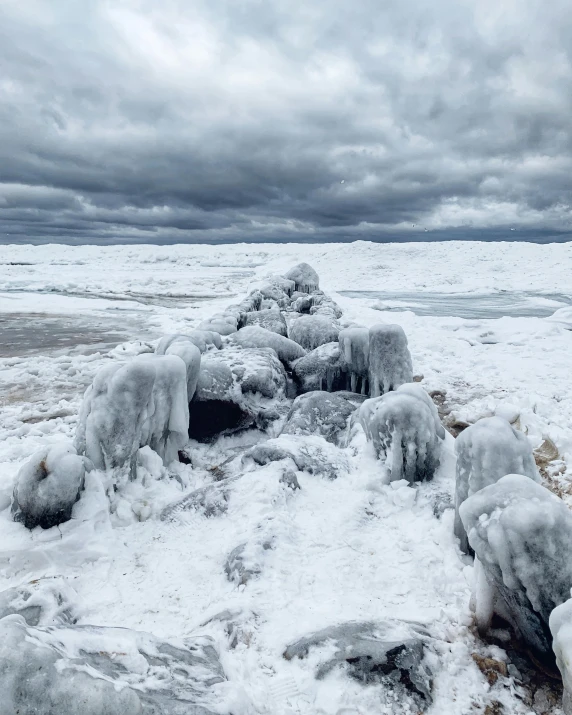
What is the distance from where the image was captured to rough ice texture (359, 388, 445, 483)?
4047mm

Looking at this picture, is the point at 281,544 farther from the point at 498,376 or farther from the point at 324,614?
the point at 498,376

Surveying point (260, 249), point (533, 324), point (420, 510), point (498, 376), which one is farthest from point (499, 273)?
point (260, 249)

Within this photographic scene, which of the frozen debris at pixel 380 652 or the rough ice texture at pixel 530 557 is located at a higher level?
the rough ice texture at pixel 530 557

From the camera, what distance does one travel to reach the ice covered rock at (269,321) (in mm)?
10509

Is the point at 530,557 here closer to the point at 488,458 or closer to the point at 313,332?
the point at 488,458

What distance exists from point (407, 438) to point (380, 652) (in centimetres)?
206

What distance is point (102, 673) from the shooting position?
1.78 m

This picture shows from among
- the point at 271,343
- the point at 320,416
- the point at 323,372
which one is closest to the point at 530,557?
the point at 320,416

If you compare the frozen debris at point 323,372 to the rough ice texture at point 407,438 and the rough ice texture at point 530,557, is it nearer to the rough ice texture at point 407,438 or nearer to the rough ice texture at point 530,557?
the rough ice texture at point 407,438

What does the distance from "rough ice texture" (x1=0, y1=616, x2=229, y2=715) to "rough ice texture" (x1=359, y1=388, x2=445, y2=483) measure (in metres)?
2.28

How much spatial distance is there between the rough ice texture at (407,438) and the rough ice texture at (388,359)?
7.92 feet

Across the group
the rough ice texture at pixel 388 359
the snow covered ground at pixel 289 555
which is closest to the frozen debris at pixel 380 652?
the snow covered ground at pixel 289 555

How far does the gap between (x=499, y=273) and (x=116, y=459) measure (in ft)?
133

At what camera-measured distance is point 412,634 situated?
238 centimetres
